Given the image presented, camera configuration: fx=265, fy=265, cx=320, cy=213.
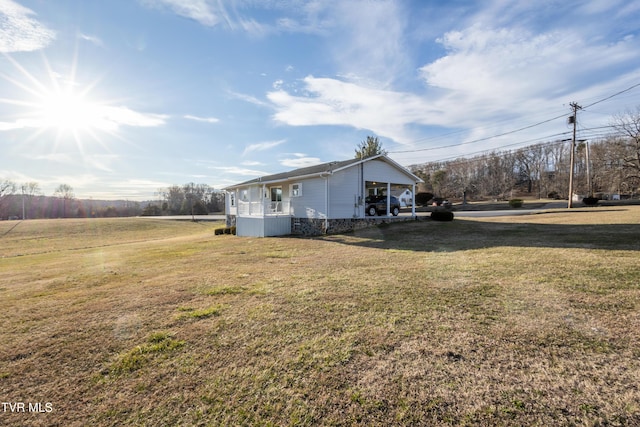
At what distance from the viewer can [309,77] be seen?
14430 mm

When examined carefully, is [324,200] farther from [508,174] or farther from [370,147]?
[508,174]

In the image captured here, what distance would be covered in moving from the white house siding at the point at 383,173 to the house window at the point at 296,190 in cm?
412

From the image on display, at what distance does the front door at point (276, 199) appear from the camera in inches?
713

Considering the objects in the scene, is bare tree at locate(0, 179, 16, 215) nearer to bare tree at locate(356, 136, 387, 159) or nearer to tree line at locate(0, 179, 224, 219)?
tree line at locate(0, 179, 224, 219)

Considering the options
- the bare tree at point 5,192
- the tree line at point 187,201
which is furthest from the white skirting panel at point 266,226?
the bare tree at point 5,192

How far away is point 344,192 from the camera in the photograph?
1538cm

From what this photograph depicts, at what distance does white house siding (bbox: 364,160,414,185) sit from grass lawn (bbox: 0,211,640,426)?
35.2ft

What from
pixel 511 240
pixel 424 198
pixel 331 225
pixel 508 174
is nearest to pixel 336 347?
pixel 511 240

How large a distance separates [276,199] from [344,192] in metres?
5.96

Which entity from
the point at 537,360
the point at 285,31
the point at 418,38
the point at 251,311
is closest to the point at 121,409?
the point at 251,311

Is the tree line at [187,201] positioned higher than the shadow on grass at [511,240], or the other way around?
the tree line at [187,201]

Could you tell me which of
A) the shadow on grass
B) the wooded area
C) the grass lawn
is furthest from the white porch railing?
the wooded area

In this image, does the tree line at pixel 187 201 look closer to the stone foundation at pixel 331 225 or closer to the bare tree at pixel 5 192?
the bare tree at pixel 5 192

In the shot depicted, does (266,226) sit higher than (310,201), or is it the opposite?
(310,201)
